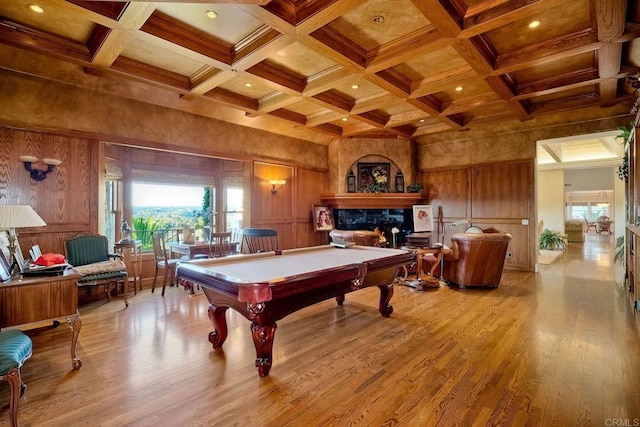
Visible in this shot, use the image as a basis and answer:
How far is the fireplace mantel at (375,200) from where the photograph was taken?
7707 millimetres

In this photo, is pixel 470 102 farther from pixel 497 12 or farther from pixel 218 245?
pixel 218 245

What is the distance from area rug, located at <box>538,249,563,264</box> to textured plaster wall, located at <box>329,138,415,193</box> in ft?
13.2

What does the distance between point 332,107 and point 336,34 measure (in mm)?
2080

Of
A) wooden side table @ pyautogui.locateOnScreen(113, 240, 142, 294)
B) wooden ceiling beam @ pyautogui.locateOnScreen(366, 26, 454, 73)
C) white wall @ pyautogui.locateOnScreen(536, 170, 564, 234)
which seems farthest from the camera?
white wall @ pyautogui.locateOnScreen(536, 170, 564, 234)

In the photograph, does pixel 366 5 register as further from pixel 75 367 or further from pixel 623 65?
pixel 75 367

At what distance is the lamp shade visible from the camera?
267 centimetres

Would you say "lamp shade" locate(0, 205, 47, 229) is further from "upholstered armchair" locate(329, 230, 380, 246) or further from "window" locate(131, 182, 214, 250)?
"upholstered armchair" locate(329, 230, 380, 246)

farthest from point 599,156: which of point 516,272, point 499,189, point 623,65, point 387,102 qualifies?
point 387,102

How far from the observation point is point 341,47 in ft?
12.0

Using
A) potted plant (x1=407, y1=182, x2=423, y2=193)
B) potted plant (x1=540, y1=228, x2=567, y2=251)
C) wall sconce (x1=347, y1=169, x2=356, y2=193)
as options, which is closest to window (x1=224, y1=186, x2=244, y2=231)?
wall sconce (x1=347, y1=169, x2=356, y2=193)

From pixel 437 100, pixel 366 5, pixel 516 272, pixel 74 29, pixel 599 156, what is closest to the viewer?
pixel 366 5

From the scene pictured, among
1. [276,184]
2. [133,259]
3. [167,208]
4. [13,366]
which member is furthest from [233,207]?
[13,366]

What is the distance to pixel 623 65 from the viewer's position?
4180mm

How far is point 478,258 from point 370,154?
389 cm
